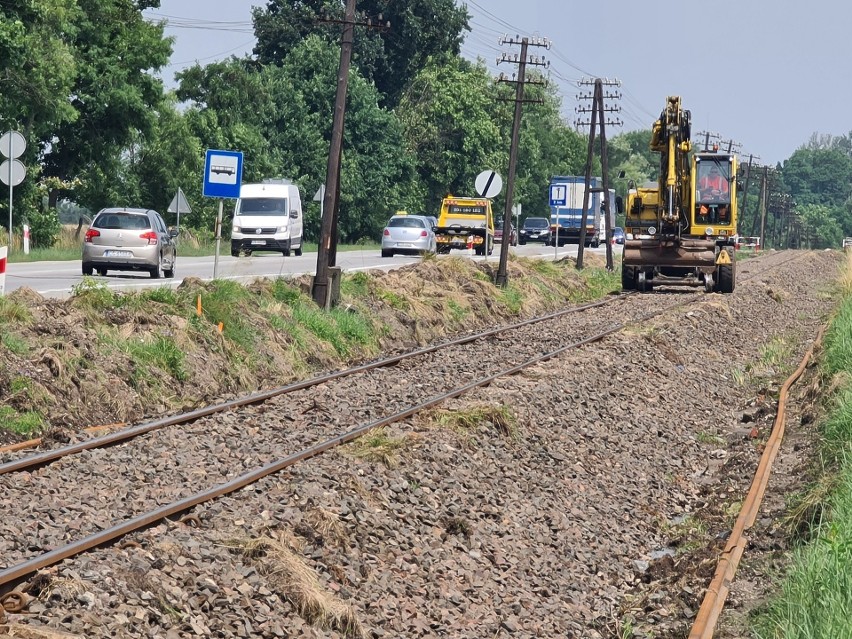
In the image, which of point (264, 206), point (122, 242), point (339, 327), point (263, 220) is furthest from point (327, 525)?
point (264, 206)

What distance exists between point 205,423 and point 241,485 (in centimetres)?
298

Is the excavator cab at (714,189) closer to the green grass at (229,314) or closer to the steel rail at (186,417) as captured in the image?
the steel rail at (186,417)

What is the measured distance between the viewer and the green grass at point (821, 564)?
6859 millimetres

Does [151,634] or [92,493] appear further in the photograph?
[92,493]

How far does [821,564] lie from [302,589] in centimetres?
303

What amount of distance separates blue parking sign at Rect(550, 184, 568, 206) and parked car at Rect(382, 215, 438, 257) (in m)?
9.08

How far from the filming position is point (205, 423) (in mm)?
12234

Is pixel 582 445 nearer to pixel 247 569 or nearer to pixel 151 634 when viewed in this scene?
pixel 247 569

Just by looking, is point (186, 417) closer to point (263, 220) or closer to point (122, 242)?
point (122, 242)

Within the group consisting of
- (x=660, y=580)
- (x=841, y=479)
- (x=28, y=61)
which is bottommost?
(x=660, y=580)

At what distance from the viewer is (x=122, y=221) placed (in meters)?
27.6

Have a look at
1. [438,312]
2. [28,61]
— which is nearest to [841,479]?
[438,312]

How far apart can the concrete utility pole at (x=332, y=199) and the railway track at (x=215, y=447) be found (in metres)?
2.63

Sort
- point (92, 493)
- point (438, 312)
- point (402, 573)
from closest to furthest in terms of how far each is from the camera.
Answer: point (402, 573)
point (92, 493)
point (438, 312)
